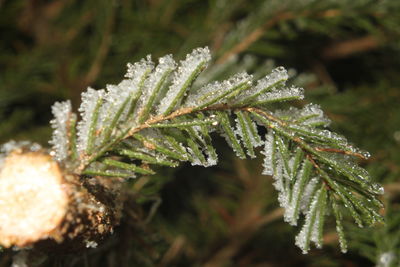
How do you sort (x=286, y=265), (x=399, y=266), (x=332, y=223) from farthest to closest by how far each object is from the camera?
(x=286, y=265)
(x=332, y=223)
(x=399, y=266)

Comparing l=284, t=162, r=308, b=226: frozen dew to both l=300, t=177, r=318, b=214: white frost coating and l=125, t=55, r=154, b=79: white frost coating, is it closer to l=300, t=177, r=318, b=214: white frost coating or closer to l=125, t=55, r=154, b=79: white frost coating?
l=300, t=177, r=318, b=214: white frost coating

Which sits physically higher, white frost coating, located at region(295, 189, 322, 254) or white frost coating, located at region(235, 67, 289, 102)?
white frost coating, located at region(235, 67, 289, 102)

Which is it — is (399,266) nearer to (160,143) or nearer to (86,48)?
(160,143)

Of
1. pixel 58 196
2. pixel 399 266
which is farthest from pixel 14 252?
pixel 399 266

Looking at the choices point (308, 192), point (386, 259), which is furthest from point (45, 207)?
point (386, 259)

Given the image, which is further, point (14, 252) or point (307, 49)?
point (307, 49)

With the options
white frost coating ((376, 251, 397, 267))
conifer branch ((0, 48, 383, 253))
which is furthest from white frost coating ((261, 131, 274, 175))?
white frost coating ((376, 251, 397, 267))

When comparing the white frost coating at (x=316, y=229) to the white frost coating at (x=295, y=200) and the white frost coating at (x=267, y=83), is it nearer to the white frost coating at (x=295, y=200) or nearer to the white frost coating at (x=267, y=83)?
the white frost coating at (x=295, y=200)
